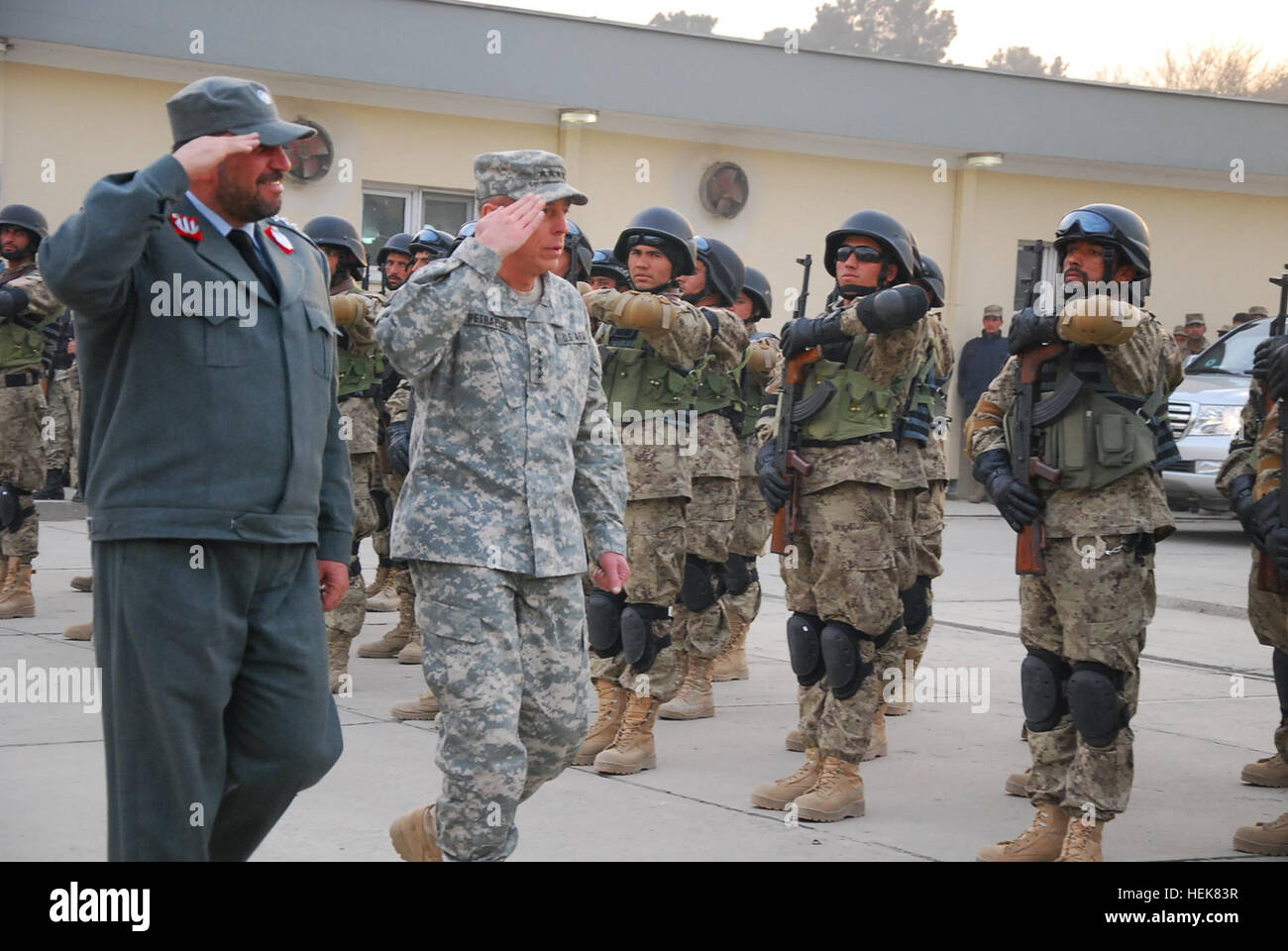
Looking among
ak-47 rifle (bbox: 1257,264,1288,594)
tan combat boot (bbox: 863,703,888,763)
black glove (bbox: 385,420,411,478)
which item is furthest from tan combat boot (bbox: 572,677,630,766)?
ak-47 rifle (bbox: 1257,264,1288,594)

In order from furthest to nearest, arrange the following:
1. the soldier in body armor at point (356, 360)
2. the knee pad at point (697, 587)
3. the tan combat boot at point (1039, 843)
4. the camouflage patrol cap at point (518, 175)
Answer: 1. the soldier in body armor at point (356, 360)
2. the knee pad at point (697, 587)
3. the tan combat boot at point (1039, 843)
4. the camouflage patrol cap at point (518, 175)

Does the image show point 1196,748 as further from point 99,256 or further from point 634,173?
Result: point 634,173

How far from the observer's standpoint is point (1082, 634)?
522cm

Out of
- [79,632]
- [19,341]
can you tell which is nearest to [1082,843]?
[79,632]

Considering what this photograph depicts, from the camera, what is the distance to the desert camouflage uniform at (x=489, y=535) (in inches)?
165

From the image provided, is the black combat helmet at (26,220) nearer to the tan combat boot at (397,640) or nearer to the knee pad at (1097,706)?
the tan combat boot at (397,640)

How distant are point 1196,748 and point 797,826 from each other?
251cm

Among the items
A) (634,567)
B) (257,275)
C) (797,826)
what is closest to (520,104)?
(634,567)

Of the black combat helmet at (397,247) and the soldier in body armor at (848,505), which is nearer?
the soldier in body armor at (848,505)

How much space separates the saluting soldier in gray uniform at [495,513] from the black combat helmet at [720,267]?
3.18 meters

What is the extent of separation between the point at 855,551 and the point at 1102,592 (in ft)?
3.49

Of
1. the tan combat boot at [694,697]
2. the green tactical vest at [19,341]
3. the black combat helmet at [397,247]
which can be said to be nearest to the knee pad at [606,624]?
the tan combat boot at [694,697]

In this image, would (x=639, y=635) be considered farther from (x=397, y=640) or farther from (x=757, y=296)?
(x=757, y=296)

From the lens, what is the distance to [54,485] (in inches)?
535
